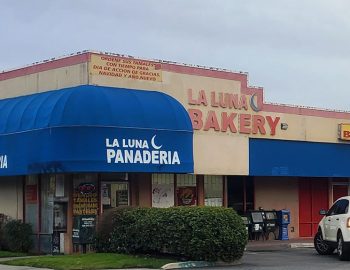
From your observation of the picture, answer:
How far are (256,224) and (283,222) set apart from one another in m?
1.49

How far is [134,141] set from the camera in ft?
69.7

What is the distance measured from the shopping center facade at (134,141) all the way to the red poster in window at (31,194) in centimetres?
4

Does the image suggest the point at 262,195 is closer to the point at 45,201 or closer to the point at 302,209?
the point at 302,209

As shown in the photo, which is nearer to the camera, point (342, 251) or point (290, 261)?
point (342, 251)

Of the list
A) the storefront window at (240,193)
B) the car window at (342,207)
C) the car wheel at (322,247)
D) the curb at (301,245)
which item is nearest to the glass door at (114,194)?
the storefront window at (240,193)

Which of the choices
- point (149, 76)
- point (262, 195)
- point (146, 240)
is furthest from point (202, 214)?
point (262, 195)

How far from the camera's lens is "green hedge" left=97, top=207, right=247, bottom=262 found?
18297 millimetres

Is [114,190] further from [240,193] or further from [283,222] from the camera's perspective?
[283,222]

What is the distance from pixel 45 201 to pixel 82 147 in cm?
382

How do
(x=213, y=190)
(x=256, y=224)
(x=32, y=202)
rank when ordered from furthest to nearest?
(x=256, y=224), (x=213, y=190), (x=32, y=202)

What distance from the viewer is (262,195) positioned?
96.0 ft

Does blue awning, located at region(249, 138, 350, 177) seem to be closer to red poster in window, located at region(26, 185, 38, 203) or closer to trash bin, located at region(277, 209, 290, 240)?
trash bin, located at region(277, 209, 290, 240)

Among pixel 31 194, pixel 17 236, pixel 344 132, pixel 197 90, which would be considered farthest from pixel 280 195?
pixel 17 236

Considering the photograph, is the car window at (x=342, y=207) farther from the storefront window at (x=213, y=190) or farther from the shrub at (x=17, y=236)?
the shrub at (x=17, y=236)
